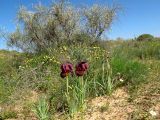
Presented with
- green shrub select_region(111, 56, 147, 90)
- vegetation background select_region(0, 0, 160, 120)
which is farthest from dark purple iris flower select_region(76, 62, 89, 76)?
green shrub select_region(111, 56, 147, 90)

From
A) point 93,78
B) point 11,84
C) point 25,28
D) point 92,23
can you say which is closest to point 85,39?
point 92,23

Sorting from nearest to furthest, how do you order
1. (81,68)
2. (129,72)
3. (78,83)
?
(81,68), (78,83), (129,72)

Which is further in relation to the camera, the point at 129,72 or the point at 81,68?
the point at 129,72

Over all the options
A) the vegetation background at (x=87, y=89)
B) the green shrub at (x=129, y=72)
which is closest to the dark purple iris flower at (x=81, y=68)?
the vegetation background at (x=87, y=89)

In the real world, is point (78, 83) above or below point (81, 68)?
below

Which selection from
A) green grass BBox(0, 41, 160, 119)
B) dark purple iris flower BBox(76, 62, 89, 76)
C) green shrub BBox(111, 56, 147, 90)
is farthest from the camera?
green shrub BBox(111, 56, 147, 90)

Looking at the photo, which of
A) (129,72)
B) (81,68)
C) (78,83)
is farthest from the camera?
(129,72)

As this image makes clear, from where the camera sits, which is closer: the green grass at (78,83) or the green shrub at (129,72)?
the green grass at (78,83)

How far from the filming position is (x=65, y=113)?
6.95 meters

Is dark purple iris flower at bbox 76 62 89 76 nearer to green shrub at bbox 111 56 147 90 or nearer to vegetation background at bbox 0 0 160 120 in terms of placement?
vegetation background at bbox 0 0 160 120

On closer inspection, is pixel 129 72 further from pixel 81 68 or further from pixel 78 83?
pixel 81 68

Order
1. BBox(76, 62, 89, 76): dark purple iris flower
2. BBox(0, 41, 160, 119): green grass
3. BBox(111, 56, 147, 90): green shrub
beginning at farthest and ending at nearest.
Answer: BBox(111, 56, 147, 90): green shrub → BBox(0, 41, 160, 119): green grass → BBox(76, 62, 89, 76): dark purple iris flower

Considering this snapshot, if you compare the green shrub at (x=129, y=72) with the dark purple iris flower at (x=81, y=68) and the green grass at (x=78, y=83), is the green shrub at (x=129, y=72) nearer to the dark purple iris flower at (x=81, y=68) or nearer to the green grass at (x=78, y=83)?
the green grass at (x=78, y=83)

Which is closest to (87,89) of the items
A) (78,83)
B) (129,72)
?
(78,83)
